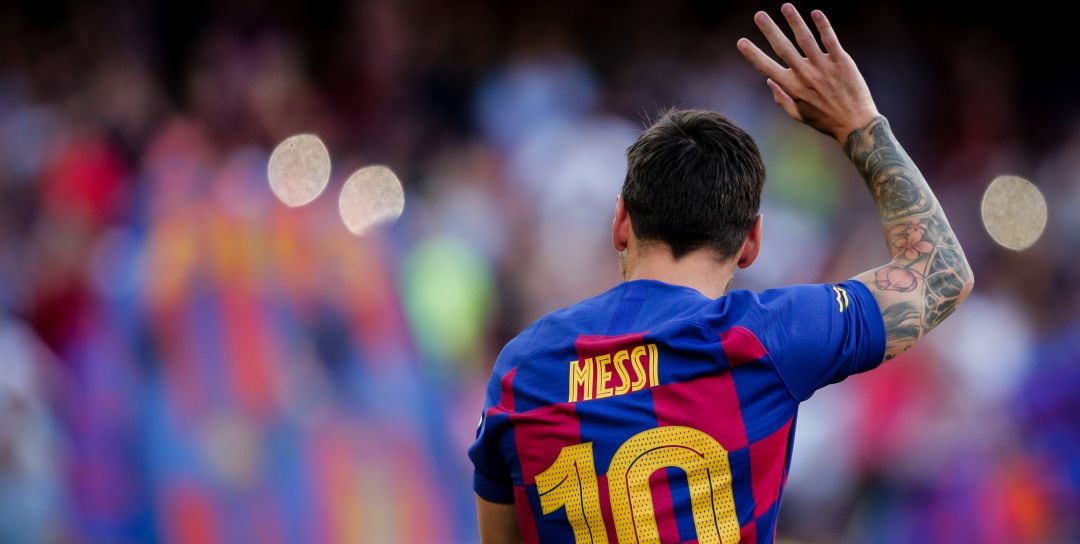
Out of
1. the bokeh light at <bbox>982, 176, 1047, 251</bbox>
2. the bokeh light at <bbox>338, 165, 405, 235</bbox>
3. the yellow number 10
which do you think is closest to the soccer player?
the yellow number 10

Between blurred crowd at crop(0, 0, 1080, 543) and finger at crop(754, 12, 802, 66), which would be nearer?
finger at crop(754, 12, 802, 66)

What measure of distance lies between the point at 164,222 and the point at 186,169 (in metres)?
0.30

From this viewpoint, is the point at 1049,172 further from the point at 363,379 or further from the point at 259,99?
the point at 259,99

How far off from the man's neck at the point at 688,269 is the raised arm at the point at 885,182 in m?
0.24

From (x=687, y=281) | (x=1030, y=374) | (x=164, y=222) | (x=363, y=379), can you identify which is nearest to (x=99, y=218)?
(x=164, y=222)

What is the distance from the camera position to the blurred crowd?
5016mm

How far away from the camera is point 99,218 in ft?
17.2

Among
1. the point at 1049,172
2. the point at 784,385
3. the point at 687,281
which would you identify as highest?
the point at 687,281

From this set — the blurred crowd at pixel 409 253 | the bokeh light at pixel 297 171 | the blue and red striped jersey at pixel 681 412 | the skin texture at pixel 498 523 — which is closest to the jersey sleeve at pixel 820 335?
the blue and red striped jersey at pixel 681 412

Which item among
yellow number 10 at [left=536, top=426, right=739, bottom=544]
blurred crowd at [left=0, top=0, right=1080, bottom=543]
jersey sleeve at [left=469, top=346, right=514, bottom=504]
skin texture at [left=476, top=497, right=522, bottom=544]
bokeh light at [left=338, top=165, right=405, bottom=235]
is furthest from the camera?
bokeh light at [left=338, top=165, right=405, bottom=235]

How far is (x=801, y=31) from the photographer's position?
1806 millimetres

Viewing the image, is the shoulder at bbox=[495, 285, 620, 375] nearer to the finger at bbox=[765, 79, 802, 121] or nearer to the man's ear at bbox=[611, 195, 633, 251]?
the man's ear at bbox=[611, 195, 633, 251]

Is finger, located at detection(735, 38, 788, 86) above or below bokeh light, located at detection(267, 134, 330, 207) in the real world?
below

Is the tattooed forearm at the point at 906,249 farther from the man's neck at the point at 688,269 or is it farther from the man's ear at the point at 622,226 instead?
the man's ear at the point at 622,226
